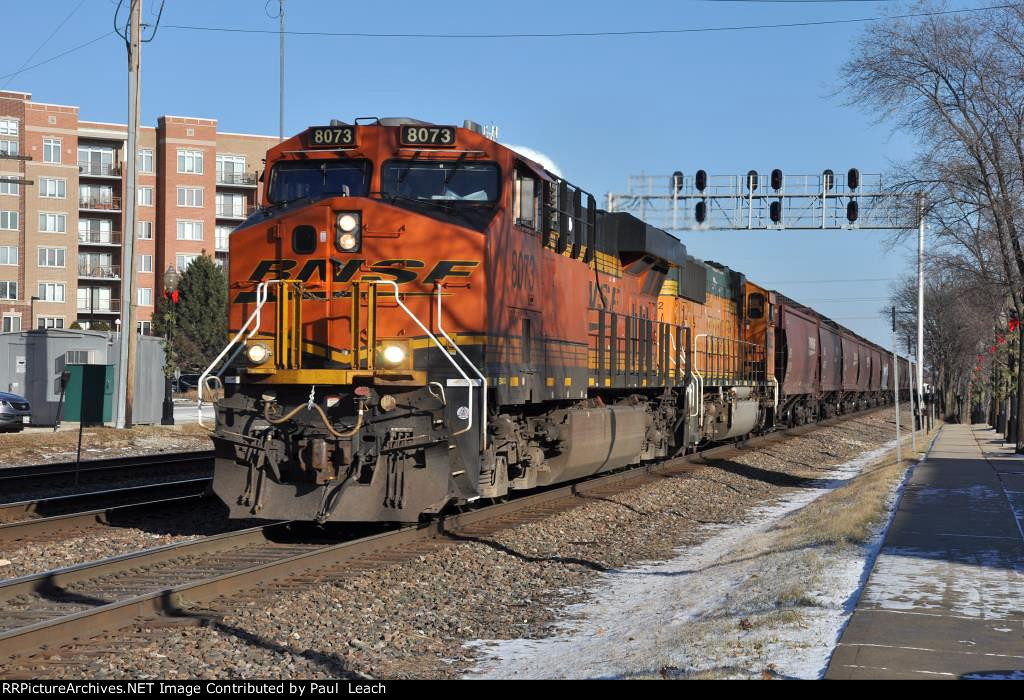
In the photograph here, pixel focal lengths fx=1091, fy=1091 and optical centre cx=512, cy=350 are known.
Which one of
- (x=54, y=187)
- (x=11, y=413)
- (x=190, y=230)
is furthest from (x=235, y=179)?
(x=11, y=413)

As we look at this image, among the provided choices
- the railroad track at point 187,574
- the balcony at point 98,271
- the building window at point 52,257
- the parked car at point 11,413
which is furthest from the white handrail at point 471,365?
the balcony at point 98,271

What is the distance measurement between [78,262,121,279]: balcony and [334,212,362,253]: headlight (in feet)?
228

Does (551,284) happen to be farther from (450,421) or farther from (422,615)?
(422,615)

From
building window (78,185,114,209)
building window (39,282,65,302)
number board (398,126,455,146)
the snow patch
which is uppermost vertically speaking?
building window (78,185,114,209)

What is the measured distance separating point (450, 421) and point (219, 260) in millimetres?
72384

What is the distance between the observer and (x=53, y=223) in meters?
71.6

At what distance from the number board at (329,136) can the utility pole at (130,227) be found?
56.2 ft

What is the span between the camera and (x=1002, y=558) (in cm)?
1052

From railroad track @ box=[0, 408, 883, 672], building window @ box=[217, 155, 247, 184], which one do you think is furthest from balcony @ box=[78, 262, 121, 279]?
railroad track @ box=[0, 408, 883, 672]

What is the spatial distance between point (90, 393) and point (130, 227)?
344 inches

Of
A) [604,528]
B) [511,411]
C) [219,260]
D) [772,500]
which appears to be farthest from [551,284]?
[219,260]

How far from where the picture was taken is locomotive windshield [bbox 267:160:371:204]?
12211 millimetres

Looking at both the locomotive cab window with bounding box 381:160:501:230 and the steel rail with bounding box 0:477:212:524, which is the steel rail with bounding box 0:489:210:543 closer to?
the steel rail with bounding box 0:477:212:524

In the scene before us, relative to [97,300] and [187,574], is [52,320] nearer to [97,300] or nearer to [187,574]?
[97,300]
